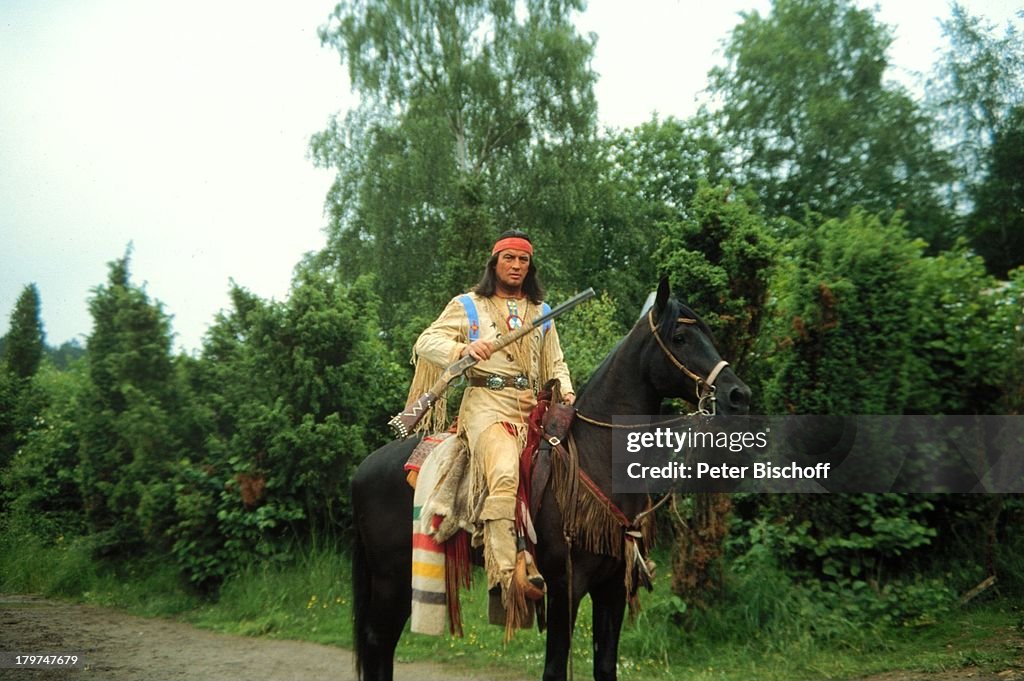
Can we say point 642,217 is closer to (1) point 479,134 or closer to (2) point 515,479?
(1) point 479,134

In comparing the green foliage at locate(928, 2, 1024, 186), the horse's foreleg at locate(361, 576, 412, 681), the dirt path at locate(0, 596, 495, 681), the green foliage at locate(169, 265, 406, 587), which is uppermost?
the green foliage at locate(928, 2, 1024, 186)

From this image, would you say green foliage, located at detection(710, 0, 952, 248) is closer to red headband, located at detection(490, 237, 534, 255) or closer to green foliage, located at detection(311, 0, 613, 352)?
green foliage, located at detection(311, 0, 613, 352)

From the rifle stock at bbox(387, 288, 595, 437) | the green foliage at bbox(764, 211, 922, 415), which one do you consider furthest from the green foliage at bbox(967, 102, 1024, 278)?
the rifle stock at bbox(387, 288, 595, 437)

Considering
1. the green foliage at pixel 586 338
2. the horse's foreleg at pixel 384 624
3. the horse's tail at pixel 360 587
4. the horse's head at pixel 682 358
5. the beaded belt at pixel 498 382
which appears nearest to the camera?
the horse's head at pixel 682 358

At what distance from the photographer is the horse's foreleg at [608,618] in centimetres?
460

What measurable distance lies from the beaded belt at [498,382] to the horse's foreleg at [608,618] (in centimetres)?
124

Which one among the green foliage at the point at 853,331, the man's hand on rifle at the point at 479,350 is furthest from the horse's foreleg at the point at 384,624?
the green foliage at the point at 853,331

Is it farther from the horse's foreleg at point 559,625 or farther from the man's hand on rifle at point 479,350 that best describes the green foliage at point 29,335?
the horse's foreleg at point 559,625

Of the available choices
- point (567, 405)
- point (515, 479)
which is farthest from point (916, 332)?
point (515, 479)

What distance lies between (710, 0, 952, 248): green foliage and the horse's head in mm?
20283

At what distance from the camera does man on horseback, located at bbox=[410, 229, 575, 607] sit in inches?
176

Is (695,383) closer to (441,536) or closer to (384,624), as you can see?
(441,536)

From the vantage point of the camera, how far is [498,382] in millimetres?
4898

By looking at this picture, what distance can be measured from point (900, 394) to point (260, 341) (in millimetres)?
6670
